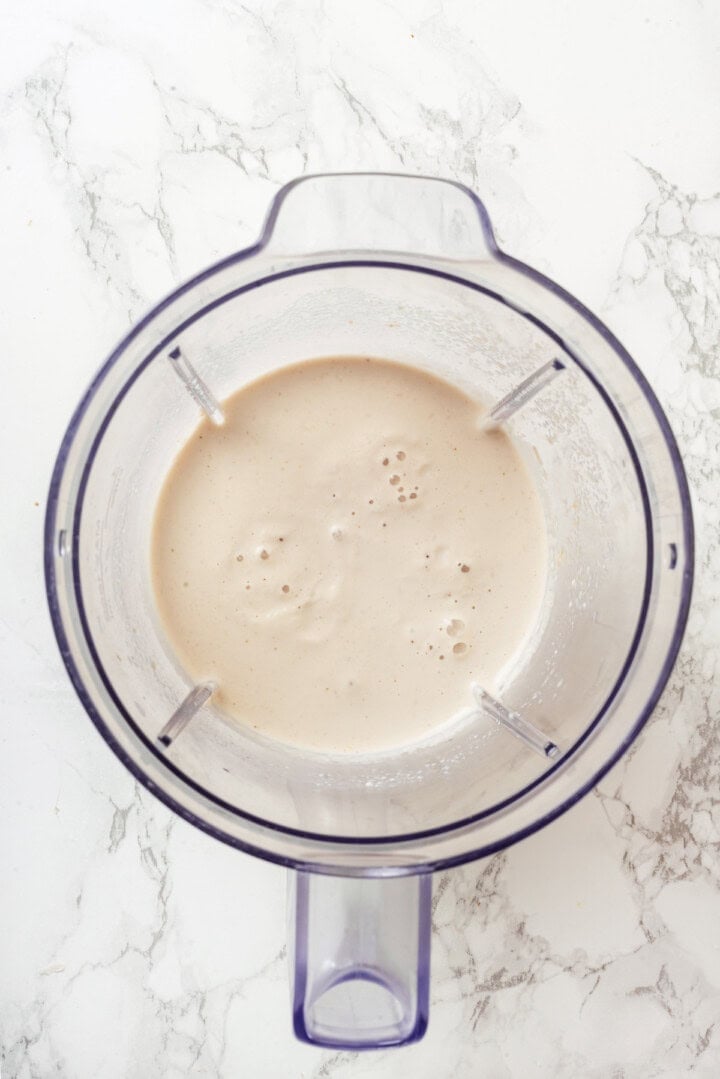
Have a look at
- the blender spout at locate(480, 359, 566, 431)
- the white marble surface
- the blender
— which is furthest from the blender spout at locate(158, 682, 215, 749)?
the blender spout at locate(480, 359, 566, 431)

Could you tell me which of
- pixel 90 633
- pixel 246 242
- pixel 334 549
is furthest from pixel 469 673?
pixel 246 242

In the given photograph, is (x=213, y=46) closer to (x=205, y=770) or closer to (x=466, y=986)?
(x=205, y=770)

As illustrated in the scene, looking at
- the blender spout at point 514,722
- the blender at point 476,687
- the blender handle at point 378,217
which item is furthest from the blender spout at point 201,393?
the blender spout at point 514,722

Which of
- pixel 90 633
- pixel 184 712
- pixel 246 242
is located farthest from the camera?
pixel 246 242

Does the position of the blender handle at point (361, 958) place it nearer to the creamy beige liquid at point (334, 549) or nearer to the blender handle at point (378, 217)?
the creamy beige liquid at point (334, 549)

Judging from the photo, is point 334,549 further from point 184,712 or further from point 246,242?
point 246,242

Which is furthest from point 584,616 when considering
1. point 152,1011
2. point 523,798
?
point 152,1011
